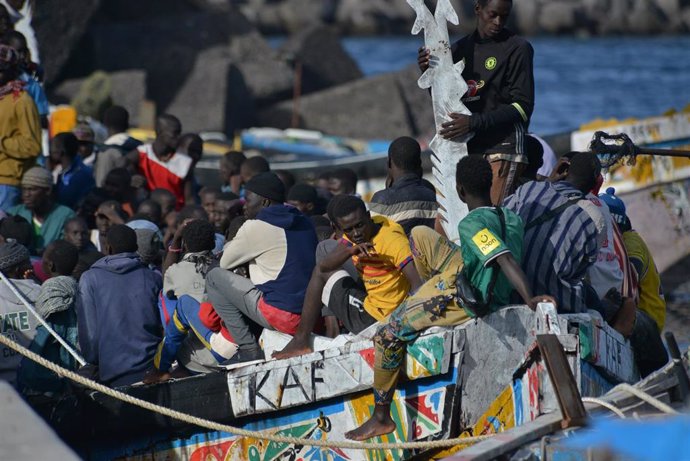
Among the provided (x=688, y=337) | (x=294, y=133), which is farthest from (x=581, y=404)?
(x=294, y=133)

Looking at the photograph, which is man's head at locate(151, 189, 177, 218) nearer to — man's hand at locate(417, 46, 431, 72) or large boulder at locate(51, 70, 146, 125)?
man's hand at locate(417, 46, 431, 72)

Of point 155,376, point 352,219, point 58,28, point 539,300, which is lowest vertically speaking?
point 58,28

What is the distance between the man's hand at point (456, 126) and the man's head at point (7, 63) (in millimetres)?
4242

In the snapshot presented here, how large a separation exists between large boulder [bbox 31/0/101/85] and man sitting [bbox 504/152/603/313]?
14055mm

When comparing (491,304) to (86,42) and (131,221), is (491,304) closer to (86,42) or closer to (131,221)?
(131,221)

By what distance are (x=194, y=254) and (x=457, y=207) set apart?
1609mm

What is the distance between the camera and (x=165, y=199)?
1046cm

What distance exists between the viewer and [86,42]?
877 inches

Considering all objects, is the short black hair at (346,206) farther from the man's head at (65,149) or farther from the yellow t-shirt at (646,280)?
the man's head at (65,149)

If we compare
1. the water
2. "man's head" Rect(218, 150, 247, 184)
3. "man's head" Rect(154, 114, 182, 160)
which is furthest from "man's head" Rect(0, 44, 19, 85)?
the water

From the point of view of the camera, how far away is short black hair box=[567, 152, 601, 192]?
7.40m

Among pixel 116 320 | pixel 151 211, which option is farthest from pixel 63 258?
pixel 151 211

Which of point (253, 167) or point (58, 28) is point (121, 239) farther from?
point (58, 28)

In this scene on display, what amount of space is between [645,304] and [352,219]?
2.38 meters
